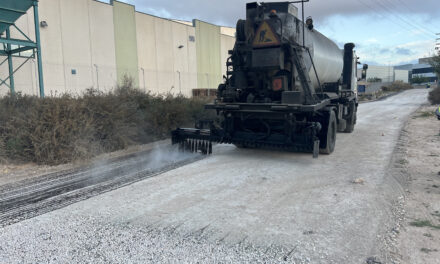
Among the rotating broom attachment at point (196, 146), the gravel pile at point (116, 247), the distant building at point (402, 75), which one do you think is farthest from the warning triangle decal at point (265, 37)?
the distant building at point (402, 75)

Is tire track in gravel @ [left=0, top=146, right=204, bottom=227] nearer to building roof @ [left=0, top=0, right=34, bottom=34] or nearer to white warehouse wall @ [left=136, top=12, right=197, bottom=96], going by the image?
building roof @ [left=0, top=0, right=34, bottom=34]

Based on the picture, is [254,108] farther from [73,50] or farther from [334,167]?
[73,50]

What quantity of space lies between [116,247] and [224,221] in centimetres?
142

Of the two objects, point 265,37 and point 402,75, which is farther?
point 402,75

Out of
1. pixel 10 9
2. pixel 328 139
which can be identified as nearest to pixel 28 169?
pixel 328 139

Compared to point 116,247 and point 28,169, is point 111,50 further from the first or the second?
point 116,247

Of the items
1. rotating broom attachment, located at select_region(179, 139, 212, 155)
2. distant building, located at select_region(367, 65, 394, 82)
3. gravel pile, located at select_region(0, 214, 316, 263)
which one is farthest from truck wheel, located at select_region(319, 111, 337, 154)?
A: distant building, located at select_region(367, 65, 394, 82)

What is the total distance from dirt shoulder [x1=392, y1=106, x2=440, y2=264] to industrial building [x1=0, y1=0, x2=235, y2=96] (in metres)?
12.1

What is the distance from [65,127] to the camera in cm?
783

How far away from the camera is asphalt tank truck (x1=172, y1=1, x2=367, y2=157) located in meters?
7.54

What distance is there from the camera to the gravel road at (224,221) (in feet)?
11.4

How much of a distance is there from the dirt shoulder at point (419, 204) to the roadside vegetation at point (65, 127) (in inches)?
279

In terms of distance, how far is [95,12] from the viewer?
21469 millimetres

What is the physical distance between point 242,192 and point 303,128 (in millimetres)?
2895
